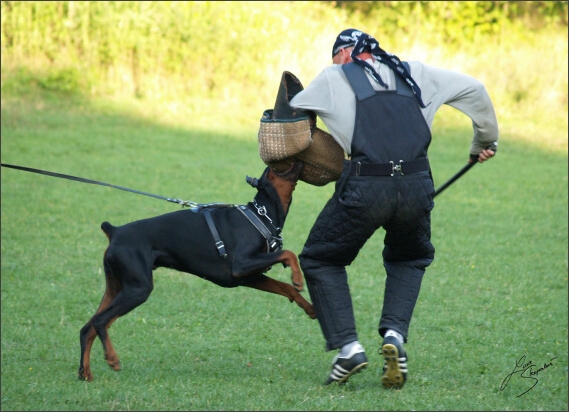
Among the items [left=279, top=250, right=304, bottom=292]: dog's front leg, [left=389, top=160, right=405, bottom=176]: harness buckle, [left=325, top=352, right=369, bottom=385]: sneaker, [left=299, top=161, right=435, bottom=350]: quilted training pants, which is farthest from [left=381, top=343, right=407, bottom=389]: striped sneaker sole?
[left=389, top=160, right=405, bottom=176]: harness buckle

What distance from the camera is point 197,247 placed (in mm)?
4629

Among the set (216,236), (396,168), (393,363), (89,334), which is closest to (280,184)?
(216,236)

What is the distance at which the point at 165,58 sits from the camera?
1545 centimetres

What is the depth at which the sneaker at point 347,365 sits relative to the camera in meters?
4.17

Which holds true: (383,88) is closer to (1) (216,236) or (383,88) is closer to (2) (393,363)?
(1) (216,236)

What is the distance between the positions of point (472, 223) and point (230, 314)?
4209 millimetres

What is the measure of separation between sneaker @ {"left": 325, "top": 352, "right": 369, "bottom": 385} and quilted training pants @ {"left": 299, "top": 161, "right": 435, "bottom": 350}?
0.38 ft

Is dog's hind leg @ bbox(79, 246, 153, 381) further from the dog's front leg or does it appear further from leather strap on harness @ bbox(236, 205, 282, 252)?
the dog's front leg

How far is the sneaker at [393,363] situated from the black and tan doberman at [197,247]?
62 cm

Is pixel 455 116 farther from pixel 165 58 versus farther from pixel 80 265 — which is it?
pixel 80 265

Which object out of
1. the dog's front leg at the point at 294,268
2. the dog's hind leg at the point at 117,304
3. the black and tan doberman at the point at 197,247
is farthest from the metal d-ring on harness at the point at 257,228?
the dog's hind leg at the point at 117,304

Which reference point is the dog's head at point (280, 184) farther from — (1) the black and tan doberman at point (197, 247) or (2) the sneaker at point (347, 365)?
(2) the sneaker at point (347, 365)

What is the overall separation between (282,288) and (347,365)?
72cm

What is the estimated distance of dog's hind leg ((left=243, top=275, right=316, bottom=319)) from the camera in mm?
4625
